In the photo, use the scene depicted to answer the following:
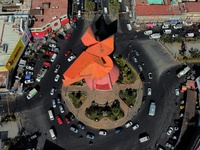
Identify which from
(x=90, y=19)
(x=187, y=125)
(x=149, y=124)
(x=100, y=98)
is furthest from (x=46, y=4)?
(x=187, y=125)

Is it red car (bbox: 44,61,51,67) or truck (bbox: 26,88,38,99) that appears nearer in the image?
truck (bbox: 26,88,38,99)

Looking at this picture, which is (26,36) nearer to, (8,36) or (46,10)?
(8,36)

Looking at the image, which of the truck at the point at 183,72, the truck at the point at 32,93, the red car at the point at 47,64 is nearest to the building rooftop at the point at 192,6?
the truck at the point at 183,72

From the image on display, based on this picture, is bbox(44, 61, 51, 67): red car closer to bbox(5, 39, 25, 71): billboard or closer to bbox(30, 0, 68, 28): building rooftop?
bbox(5, 39, 25, 71): billboard

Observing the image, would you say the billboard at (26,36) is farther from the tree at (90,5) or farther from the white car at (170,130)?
the white car at (170,130)

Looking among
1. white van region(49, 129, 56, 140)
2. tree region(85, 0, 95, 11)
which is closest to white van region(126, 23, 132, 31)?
tree region(85, 0, 95, 11)

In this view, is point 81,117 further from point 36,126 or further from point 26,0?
point 26,0
